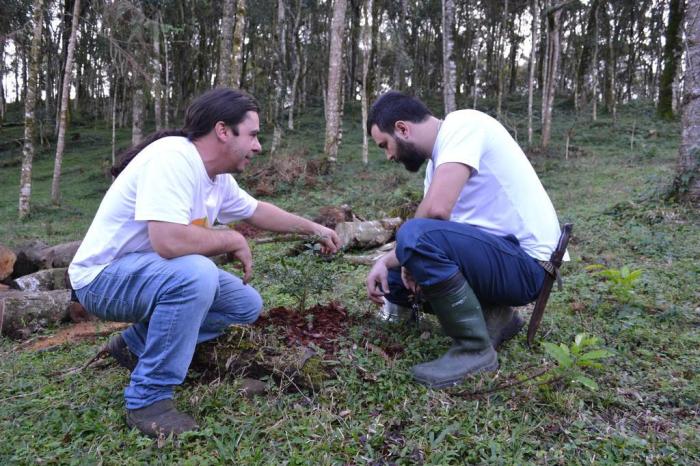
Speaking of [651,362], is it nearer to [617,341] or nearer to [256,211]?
[617,341]

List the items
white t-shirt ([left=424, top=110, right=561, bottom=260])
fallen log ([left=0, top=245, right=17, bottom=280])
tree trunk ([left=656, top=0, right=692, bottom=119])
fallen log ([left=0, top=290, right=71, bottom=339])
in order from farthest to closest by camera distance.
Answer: tree trunk ([left=656, top=0, right=692, bottom=119]) < fallen log ([left=0, top=245, right=17, bottom=280]) < fallen log ([left=0, top=290, right=71, bottom=339]) < white t-shirt ([left=424, top=110, right=561, bottom=260])

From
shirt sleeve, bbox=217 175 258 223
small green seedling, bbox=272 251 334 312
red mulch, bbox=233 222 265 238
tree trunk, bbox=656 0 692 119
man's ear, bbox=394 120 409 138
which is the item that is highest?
tree trunk, bbox=656 0 692 119

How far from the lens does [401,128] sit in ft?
9.54

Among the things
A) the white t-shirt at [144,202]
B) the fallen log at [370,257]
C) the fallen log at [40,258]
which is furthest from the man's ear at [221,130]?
the fallen log at [40,258]

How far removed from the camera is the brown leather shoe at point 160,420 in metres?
2.30

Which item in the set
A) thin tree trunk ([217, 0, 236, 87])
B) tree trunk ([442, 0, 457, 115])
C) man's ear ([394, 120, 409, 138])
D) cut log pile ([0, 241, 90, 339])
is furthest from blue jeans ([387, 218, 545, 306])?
thin tree trunk ([217, 0, 236, 87])

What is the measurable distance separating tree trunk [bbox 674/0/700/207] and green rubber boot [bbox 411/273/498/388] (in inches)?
227

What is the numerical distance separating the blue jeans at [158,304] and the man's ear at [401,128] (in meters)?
1.23

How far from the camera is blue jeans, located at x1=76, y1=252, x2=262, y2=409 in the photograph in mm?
2350

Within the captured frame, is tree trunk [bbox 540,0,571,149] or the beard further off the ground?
tree trunk [bbox 540,0,571,149]

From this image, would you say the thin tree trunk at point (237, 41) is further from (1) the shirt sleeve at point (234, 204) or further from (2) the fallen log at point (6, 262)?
(1) the shirt sleeve at point (234, 204)

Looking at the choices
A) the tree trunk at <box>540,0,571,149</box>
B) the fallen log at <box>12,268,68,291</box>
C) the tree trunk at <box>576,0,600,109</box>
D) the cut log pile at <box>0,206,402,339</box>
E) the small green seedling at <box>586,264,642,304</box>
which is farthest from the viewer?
the tree trunk at <box>576,0,600,109</box>

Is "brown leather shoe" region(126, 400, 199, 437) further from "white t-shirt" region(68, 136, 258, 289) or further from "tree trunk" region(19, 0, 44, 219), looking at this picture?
"tree trunk" region(19, 0, 44, 219)

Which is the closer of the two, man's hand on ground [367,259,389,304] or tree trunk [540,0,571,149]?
man's hand on ground [367,259,389,304]
